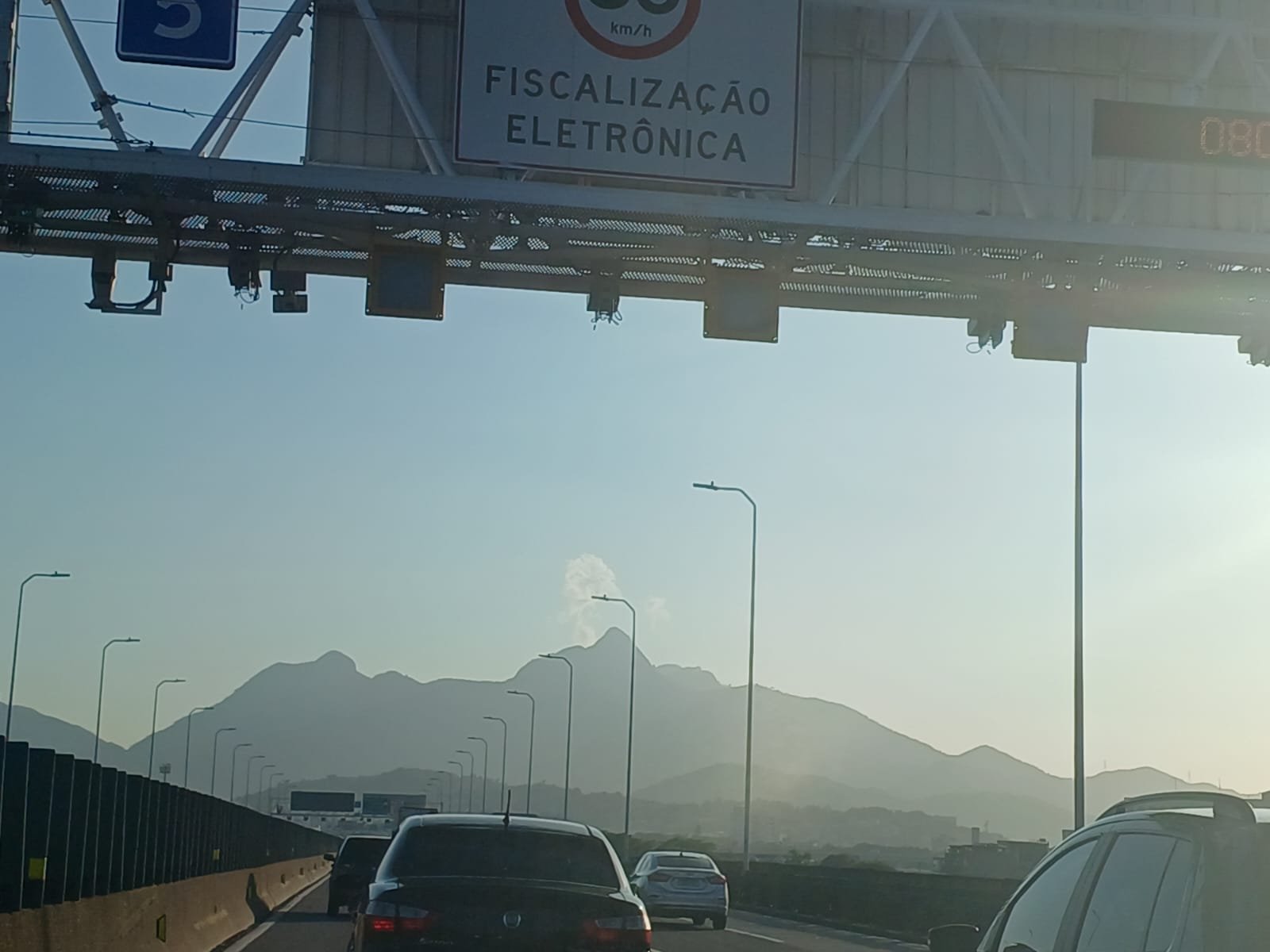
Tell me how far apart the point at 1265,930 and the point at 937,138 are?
47.7 ft

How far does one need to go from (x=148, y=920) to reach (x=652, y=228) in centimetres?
784

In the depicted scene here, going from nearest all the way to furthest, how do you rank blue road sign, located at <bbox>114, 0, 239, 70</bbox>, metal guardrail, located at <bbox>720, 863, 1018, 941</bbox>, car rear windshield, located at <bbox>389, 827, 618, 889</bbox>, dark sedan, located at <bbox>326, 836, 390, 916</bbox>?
car rear windshield, located at <bbox>389, 827, 618, 889</bbox> < blue road sign, located at <bbox>114, 0, 239, 70</bbox> < metal guardrail, located at <bbox>720, 863, 1018, 941</bbox> < dark sedan, located at <bbox>326, 836, 390, 916</bbox>

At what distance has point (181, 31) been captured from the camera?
59.0 feet

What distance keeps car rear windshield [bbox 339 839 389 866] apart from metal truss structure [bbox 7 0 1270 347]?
1786 centimetres

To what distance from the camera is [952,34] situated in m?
18.9

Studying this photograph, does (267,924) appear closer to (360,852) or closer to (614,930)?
(360,852)

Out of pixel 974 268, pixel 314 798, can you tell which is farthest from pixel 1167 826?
pixel 314 798

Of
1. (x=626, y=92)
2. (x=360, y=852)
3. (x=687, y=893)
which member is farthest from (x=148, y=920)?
(x=360, y=852)

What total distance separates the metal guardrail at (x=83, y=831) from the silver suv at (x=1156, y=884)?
27.8 feet

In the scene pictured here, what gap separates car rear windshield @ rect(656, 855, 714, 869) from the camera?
118 ft

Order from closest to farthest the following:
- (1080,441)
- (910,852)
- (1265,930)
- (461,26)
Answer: (1265,930)
(461,26)
(1080,441)
(910,852)

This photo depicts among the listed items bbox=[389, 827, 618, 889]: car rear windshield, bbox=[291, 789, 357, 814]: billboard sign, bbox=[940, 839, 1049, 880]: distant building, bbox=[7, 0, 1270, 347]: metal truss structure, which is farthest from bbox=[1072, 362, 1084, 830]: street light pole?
bbox=[291, 789, 357, 814]: billboard sign

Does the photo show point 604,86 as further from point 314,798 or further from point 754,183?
point 314,798

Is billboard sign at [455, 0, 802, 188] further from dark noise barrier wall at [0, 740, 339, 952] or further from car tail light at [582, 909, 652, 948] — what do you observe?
car tail light at [582, 909, 652, 948]
